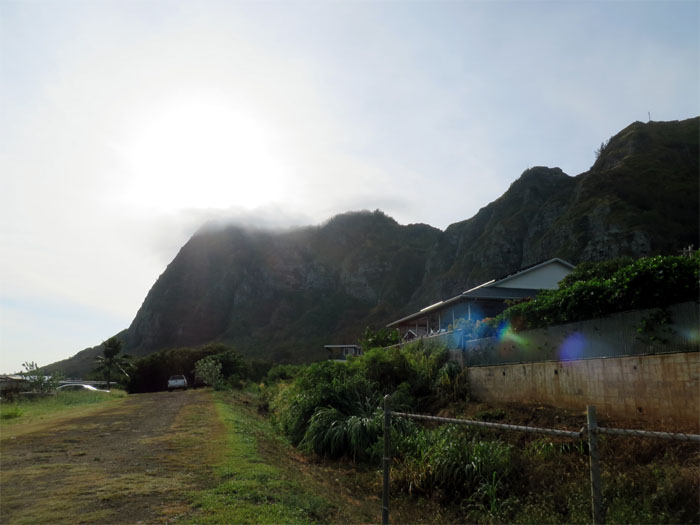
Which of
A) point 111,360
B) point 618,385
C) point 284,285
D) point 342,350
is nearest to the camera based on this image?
point 618,385

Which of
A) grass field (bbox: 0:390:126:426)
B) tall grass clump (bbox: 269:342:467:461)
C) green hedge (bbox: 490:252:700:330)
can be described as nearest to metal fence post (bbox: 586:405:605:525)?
green hedge (bbox: 490:252:700:330)

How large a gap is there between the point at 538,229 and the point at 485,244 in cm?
1010

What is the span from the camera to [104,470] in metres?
8.17

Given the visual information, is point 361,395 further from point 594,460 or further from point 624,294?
point 594,460

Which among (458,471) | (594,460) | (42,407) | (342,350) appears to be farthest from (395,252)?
(594,460)

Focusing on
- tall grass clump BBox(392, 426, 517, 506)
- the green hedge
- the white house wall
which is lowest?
tall grass clump BBox(392, 426, 517, 506)

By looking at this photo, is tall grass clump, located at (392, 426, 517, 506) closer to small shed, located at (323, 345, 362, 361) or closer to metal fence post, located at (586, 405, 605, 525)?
metal fence post, located at (586, 405, 605, 525)

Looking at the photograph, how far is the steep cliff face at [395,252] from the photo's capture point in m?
53.1

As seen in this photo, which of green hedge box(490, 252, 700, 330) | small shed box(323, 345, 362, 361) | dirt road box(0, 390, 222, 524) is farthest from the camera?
small shed box(323, 345, 362, 361)

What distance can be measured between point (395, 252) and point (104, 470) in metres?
118

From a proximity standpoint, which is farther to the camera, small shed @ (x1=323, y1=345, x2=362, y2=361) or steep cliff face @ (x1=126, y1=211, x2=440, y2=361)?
steep cliff face @ (x1=126, y1=211, x2=440, y2=361)

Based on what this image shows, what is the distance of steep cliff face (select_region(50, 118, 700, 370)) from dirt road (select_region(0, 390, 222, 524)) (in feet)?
158

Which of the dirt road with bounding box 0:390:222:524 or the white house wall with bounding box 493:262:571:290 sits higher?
the white house wall with bounding box 493:262:571:290

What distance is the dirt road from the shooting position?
5855 millimetres
